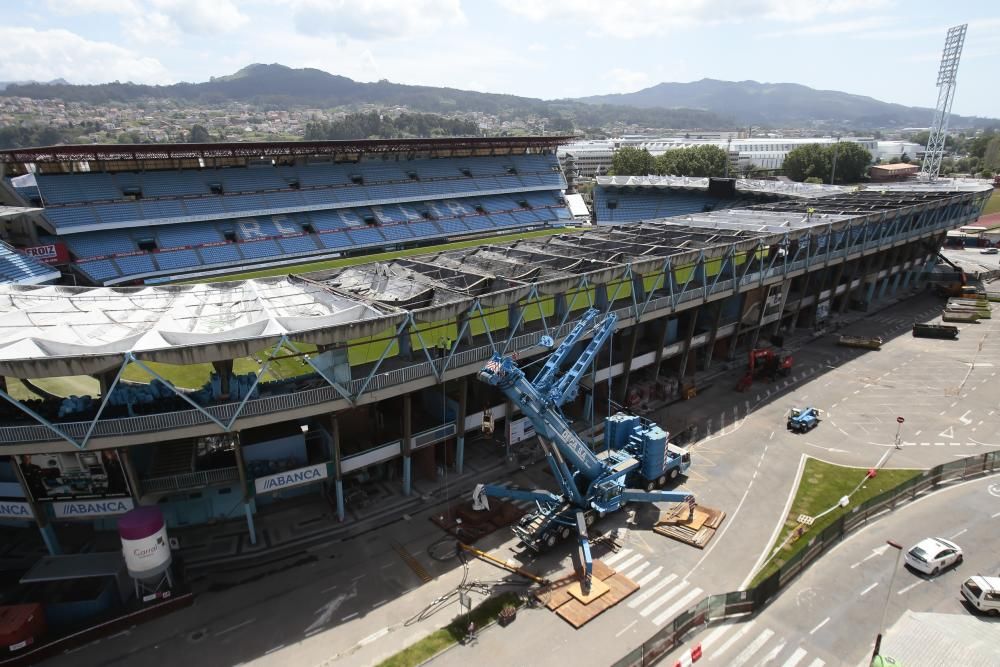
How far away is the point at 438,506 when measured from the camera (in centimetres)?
2778

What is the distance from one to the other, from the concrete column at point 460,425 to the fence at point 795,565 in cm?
1317

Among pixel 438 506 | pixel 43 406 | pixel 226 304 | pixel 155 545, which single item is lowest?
pixel 438 506

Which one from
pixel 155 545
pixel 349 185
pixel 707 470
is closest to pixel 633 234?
pixel 707 470

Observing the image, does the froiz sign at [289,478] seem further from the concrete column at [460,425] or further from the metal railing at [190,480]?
the concrete column at [460,425]

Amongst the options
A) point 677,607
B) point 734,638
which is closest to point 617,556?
point 677,607

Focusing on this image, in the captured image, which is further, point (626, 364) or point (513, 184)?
point (513, 184)

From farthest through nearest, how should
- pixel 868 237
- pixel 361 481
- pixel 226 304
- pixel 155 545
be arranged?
pixel 868 237, pixel 361 481, pixel 226 304, pixel 155 545

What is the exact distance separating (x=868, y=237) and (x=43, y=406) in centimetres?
6402

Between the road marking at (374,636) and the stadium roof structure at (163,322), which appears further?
the stadium roof structure at (163,322)

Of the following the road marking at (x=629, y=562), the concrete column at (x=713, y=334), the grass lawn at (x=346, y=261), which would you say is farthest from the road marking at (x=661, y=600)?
the grass lawn at (x=346, y=261)

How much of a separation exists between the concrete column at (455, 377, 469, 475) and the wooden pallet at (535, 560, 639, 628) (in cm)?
921

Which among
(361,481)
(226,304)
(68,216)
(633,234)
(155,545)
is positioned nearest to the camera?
(155,545)

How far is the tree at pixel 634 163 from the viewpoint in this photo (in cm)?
14162

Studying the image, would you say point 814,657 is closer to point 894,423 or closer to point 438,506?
point 438,506
